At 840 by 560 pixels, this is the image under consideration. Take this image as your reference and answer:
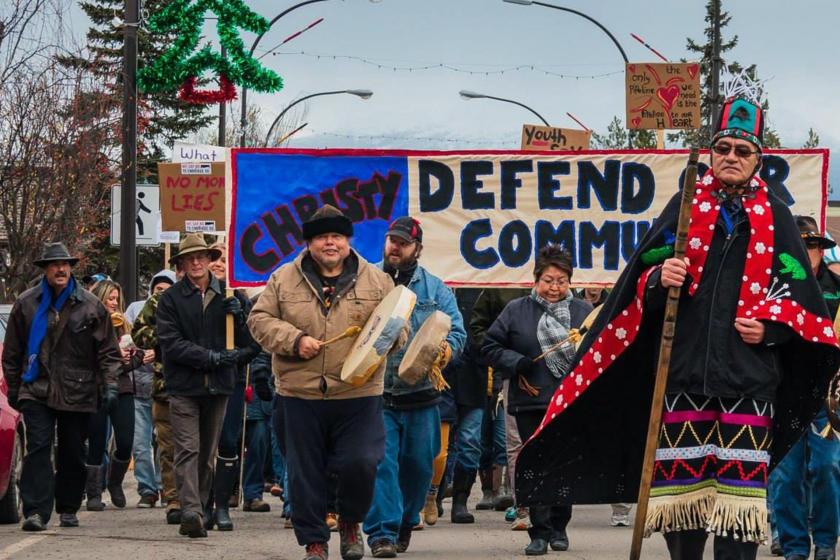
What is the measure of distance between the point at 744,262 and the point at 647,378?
76 cm

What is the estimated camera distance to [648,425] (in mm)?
7148

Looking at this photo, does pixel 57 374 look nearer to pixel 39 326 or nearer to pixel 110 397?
pixel 39 326

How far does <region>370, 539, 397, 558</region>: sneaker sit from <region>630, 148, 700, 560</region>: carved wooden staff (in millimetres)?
3469

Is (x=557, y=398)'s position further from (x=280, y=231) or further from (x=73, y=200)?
(x=73, y=200)

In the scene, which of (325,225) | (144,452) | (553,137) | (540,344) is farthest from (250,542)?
(553,137)

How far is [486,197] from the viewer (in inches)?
506

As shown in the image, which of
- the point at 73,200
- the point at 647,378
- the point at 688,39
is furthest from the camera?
the point at 688,39

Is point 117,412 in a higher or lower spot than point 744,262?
lower

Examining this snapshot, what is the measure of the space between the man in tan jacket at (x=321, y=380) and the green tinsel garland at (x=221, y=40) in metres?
7.82

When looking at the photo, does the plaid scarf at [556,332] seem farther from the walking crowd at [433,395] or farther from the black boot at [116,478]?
the black boot at [116,478]

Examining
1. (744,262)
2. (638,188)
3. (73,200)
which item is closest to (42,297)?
(638,188)

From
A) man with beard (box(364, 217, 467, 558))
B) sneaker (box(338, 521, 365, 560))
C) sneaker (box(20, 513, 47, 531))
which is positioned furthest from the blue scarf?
sneaker (box(338, 521, 365, 560))

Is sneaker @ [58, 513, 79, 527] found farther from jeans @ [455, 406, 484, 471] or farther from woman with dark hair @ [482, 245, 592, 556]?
woman with dark hair @ [482, 245, 592, 556]

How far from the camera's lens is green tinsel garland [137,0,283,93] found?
1680 cm
